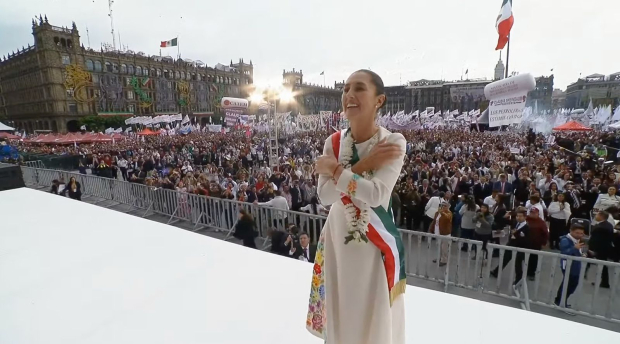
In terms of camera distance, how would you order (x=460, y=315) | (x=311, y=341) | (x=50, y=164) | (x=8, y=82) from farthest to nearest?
(x=8, y=82), (x=50, y=164), (x=460, y=315), (x=311, y=341)

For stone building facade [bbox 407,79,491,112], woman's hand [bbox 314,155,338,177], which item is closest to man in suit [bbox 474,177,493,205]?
woman's hand [bbox 314,155,338,177]

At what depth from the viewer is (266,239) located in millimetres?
6340

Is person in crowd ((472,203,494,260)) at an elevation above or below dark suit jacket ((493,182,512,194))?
below

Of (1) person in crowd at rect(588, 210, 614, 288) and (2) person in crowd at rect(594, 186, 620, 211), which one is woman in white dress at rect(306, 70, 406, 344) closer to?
(1) person in crowd at rect(588, 210, 614, 288)

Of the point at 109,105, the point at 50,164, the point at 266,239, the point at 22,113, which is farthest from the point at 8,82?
the point at 266,239

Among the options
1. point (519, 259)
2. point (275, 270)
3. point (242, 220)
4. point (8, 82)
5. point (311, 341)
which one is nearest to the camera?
point (311, 341)

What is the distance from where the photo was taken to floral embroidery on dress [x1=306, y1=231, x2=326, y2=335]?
61.4 inches

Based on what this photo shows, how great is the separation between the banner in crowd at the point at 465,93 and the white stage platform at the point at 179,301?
8129 cm

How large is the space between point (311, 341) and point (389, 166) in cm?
124

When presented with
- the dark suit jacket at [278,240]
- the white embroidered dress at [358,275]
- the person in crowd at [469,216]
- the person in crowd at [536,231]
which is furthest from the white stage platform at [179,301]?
the person in crowd at [469,216]

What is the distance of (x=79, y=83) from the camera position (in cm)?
4850

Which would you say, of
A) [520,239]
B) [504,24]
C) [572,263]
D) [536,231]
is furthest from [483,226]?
[504,24]

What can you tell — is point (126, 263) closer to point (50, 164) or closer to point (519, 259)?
point (519, 259)

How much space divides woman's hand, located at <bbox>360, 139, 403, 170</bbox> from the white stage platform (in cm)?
124
